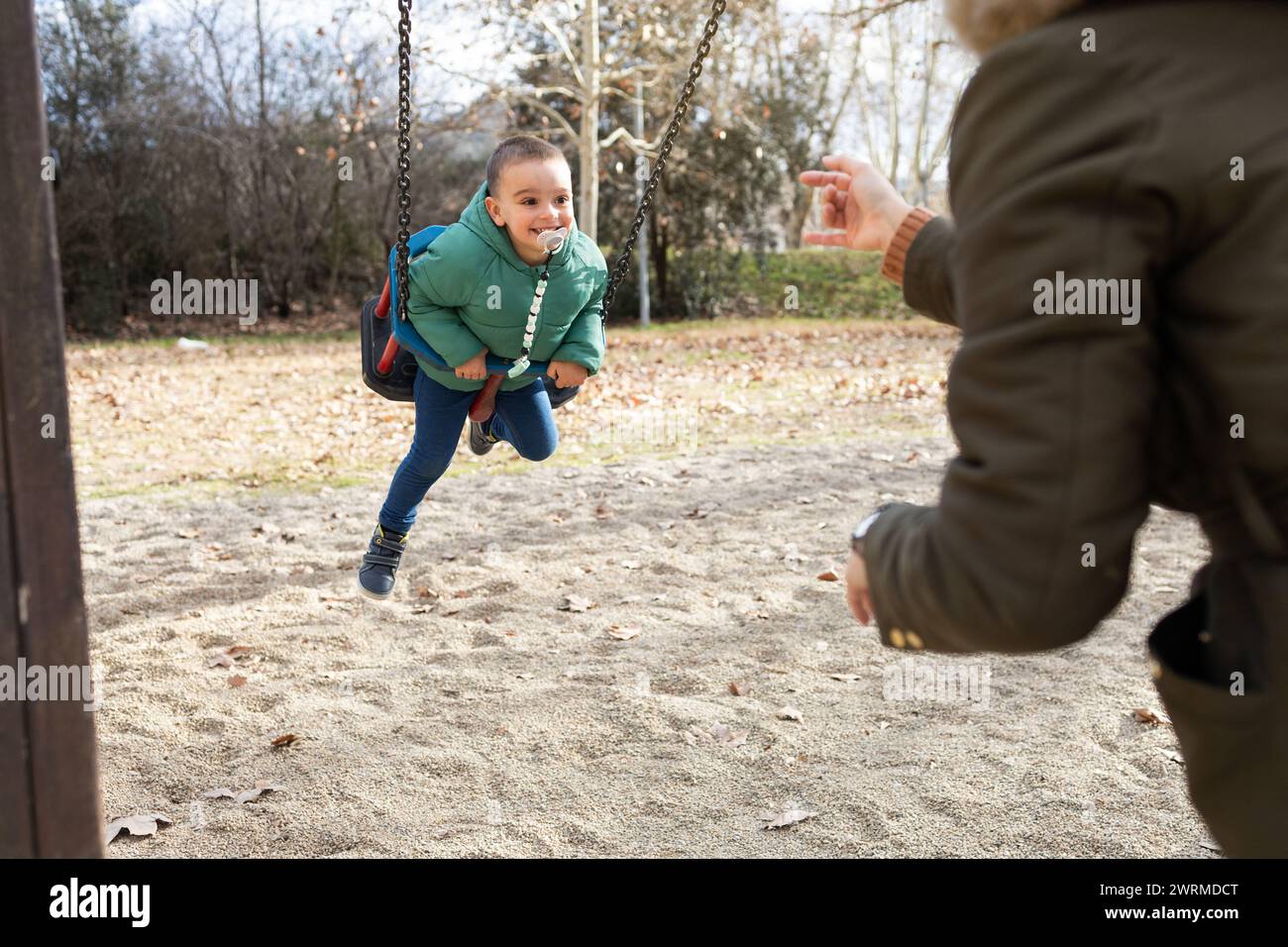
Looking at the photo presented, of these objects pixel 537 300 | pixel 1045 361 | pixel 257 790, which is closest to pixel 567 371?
pixel 537 300

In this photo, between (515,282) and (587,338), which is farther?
(587,338)

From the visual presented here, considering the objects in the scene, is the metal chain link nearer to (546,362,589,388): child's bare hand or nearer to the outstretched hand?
(546,362,589,388): child's bare hand

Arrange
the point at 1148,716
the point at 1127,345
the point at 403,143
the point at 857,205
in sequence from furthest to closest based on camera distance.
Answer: the point at 1148,716 → the point at 403,143 → the point at 857,205 → the point at 1127,345

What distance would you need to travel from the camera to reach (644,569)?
5.83 m

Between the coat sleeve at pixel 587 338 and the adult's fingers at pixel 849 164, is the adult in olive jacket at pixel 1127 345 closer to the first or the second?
the adult's fingers at pixel 849 164

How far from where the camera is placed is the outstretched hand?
1738mm

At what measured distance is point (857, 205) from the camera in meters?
1.84

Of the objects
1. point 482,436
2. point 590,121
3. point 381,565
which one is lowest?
point 381,565

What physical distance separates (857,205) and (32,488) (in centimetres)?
133

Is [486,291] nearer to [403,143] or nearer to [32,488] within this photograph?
[403,143]

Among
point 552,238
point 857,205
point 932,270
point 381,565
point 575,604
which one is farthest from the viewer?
point 575,604
